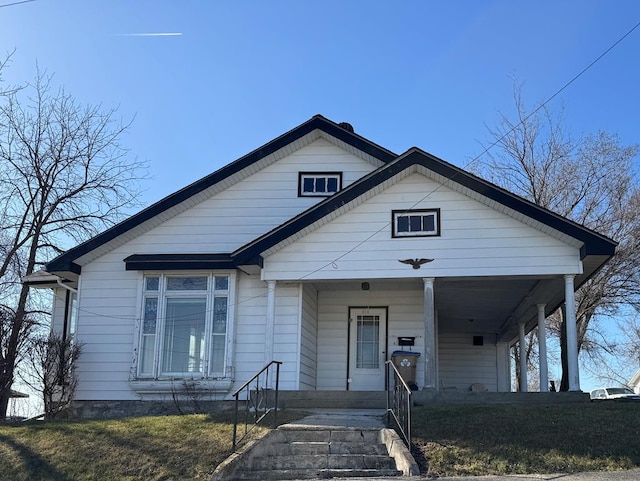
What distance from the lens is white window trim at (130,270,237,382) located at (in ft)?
49.9

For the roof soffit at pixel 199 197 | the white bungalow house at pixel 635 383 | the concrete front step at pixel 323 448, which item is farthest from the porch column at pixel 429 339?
the white bungalow house at pixel 635 383

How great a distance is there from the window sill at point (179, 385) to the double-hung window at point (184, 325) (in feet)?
0.46

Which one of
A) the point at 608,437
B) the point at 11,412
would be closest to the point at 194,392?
the point at 608,437

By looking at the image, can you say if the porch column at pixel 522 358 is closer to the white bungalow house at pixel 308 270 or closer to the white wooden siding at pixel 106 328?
the white bungalow house at pixel 308 270

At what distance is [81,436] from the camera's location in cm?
1105

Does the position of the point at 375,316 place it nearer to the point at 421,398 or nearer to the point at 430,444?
the point at 421,398

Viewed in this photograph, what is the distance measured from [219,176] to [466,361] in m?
10.0

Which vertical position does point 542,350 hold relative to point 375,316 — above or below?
below

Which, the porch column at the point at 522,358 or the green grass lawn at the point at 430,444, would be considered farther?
the porch column at the point at 522,358

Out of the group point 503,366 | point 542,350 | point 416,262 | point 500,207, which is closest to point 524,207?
point 500,207

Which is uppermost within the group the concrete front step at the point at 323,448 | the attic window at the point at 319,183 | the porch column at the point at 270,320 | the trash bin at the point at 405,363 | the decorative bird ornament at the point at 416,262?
the attic window at the point at 319,183

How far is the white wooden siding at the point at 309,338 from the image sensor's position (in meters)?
15.4

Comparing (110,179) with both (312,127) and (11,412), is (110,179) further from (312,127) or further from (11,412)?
(11,412)

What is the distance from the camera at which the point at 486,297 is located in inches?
675
